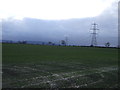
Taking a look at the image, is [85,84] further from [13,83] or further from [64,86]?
[13,83]

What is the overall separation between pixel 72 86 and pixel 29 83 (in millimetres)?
Result: 1470

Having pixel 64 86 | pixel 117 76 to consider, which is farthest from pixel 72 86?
pixel 117 76

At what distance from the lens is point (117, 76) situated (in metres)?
9.95

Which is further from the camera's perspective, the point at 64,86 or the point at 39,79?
the point at 39,79

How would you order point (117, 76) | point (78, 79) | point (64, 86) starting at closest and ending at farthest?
point (64, 86) → point (78, 79) → point (117, 76)

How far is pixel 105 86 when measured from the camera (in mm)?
7727

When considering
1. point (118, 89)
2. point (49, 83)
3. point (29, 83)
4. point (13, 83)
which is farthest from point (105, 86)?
point (13, 83)

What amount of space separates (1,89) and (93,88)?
298 centimetres

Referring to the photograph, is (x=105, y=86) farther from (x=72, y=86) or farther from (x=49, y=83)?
(x=49, y=83)

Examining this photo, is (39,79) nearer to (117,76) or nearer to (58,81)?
(58,81)

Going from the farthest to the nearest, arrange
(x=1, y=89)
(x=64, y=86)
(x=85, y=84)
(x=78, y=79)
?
(x=78, y=79), (x=85, y=84), (x=64, y=86), (x=1, y=89)

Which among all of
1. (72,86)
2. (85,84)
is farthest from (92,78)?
(72,86)

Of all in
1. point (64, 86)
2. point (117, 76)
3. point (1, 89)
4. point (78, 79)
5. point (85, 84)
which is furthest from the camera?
point (117, 76)

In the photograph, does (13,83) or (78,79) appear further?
(78,79)
